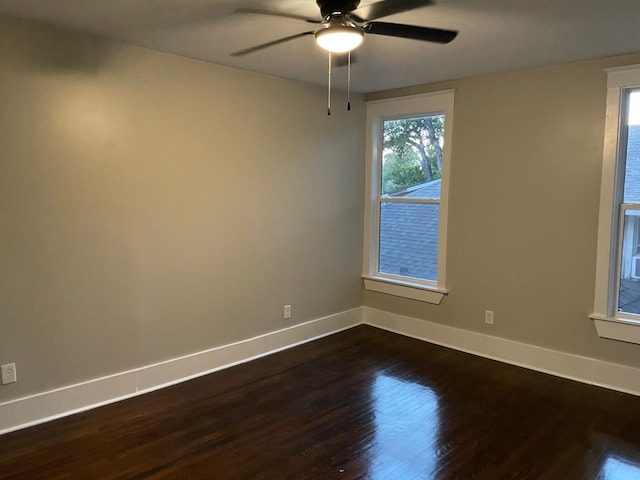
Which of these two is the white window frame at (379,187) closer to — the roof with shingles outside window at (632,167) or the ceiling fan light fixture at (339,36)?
the roof with shingles outside window at (632,167)

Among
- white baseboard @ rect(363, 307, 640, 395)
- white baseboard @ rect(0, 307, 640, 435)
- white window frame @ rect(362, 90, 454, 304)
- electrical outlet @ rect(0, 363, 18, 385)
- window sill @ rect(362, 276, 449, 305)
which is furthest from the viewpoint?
window sill @ rect(362, 276, 449, 305)

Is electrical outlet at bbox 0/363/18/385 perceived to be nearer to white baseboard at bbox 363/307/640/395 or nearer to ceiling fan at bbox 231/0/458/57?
ceiling fan at bbox 231/0/458/57

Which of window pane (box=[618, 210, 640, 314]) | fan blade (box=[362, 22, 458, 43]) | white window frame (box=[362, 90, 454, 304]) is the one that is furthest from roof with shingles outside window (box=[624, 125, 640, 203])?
fan blade (box=[362, 22, 458, 43])

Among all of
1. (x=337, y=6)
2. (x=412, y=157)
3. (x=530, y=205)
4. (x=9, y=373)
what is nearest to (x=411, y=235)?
(x=412, y=157)

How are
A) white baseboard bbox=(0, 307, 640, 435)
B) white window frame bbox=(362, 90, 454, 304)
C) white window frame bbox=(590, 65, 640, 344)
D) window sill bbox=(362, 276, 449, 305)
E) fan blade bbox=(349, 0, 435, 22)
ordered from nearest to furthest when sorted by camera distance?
fan blade bbox=(349, 0, 435, 22), white baseboard bbox=(0, 307, 640, 435), white window frame bbox=(590, 65, 640, 344), white window frame bbox=(362, 90, 454, 304), window sill bbox=(362, 276, 449, 305)

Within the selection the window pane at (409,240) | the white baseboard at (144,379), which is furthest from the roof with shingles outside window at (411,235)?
the white baseboard at (144,379)

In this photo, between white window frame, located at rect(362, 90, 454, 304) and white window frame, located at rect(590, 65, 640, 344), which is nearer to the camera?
white window frame, located at rect(590, 65, 640, 344)

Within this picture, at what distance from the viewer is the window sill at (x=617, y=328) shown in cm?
321

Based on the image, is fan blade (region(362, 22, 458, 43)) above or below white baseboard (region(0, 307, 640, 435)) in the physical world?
above

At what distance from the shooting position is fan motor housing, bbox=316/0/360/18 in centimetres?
209

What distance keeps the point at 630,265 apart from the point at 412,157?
78.9 inches

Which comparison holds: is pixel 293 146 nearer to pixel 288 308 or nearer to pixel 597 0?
pixel 288 308

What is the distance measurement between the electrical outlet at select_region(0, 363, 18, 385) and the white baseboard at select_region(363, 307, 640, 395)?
313 cm

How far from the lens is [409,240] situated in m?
4.55
